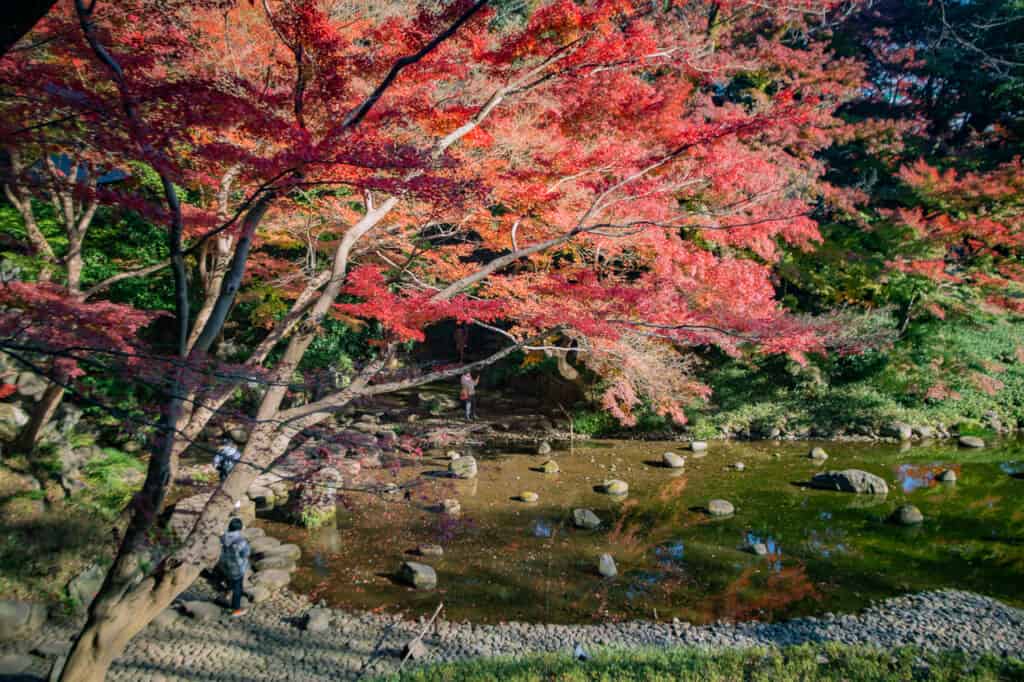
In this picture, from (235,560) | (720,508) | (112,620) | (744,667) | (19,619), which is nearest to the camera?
(112,620)

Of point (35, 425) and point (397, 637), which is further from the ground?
point (35, 425)

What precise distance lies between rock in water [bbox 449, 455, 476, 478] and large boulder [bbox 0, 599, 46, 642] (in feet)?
19.0

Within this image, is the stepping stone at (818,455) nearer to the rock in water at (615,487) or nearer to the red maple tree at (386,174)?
the red maple tree at (386,174)

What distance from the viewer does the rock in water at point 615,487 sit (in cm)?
935

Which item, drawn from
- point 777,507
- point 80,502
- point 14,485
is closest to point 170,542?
point 80,502

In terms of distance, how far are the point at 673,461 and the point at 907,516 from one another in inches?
148

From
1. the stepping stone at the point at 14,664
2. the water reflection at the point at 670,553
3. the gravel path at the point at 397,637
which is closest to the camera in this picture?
the stepping stone at the point at 14,664

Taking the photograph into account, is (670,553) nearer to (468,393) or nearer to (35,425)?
(468,393)

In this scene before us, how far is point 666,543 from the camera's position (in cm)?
756

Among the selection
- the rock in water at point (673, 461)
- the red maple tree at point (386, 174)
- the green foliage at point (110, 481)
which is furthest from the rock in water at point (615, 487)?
the green foliage at point (110, 481)

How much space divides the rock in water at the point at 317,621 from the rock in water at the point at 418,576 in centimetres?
102

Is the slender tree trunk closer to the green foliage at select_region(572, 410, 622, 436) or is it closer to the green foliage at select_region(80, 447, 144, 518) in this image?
the green foliage at select_region(80, 447, 144, 518)

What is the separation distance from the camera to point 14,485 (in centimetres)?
618

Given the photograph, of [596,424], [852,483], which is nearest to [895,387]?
[852,483]
